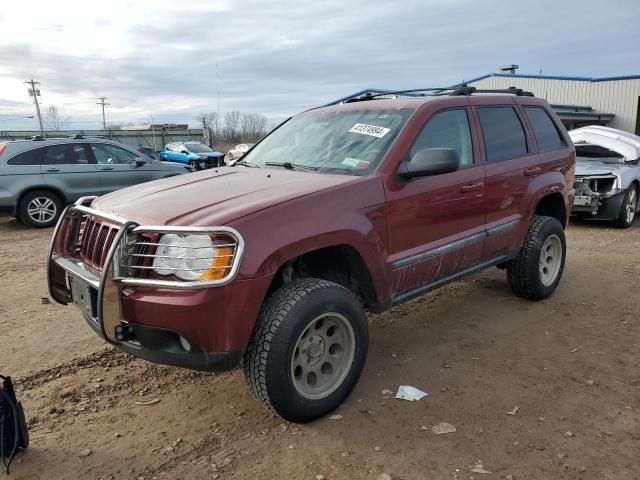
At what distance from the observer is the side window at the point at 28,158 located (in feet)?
31.2

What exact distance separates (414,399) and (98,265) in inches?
83.5

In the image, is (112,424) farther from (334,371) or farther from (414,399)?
(414,399)

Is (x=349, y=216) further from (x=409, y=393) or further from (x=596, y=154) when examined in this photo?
(x=596, y=154)

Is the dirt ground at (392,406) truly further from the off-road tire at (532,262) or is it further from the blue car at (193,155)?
the blue car at (193,155)

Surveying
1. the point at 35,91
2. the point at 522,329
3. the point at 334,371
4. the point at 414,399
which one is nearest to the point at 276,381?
the point at 334,371

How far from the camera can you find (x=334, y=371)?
3.24m

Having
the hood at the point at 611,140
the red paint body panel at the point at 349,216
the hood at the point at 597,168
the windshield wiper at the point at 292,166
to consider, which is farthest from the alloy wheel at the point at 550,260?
the hood at the point at 611,140

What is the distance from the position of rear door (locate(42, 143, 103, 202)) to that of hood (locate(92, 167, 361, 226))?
277 inches

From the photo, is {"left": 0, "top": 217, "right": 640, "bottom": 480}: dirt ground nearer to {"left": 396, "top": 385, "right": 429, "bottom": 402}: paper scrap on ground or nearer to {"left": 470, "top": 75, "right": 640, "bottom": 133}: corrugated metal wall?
{"left": 396, "top": 385, "right": 429, "bottom": 402}: paper scrap on ground

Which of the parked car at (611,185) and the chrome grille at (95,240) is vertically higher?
the chrome grille at (95,240)

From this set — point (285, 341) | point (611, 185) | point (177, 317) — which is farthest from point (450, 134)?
point (611, 185)

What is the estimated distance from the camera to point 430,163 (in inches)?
133

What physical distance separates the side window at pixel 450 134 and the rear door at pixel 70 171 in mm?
8077

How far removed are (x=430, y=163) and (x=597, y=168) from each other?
7.22 meters
